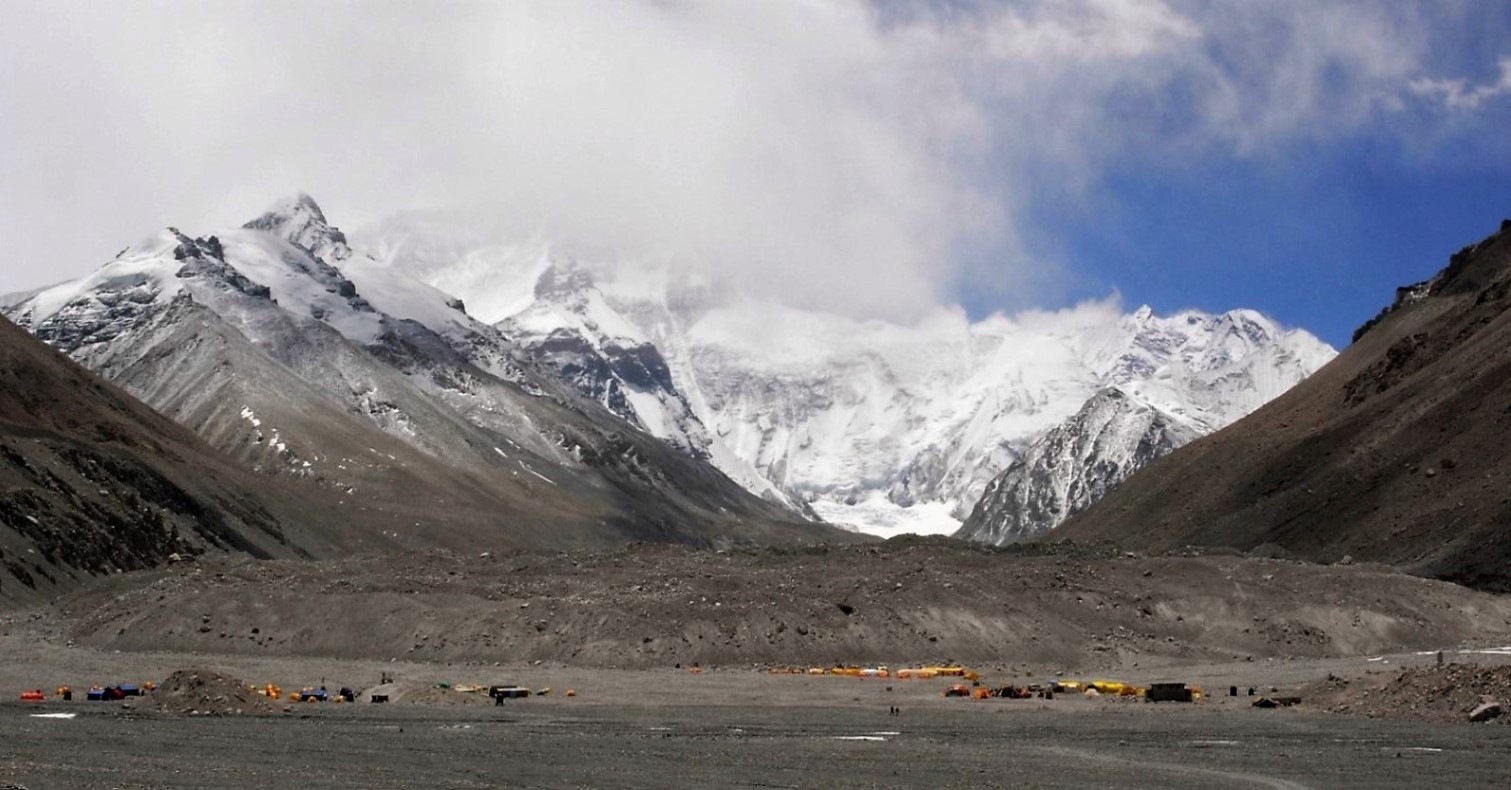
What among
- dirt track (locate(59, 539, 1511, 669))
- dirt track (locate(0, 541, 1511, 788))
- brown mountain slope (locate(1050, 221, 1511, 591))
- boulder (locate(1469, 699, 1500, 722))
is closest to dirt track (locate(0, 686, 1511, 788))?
dirt track (locate(0, 541, 1511, 788))

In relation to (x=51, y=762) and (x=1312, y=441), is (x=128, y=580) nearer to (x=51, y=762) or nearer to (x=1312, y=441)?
(x=51, y=762)

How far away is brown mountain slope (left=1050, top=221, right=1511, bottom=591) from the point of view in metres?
125

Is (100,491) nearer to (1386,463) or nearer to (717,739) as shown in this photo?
(717,739)

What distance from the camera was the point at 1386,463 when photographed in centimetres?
14338

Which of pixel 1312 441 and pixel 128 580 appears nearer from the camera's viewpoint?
pixel 128 580

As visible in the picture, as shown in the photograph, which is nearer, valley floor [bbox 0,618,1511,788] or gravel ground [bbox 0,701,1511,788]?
gravel ground [bbox 0,701,1511,788]

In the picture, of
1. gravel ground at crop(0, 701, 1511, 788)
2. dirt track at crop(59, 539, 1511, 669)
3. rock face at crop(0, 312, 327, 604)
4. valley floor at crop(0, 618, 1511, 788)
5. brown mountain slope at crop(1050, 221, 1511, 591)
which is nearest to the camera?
gravel ground at crop(0, 701, 1511, 788)

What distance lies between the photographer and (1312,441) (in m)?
163

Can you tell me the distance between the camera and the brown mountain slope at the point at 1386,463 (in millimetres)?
124938

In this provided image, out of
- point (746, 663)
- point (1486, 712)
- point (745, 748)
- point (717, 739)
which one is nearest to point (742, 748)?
point (745, 748)

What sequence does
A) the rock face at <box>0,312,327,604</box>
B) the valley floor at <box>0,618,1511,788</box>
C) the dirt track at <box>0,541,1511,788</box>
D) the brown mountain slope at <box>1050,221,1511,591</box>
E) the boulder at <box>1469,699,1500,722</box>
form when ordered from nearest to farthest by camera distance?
the valley floor at <box>0,618,1511,788</box> < the dirt track at <box>0,541,1511,788</box> < the boulder at <box>1469,699,1500,722</box> < the rock face at <box>0,312,327,604</box> < the brown mountain slope at <box>1050,221,1511,591</box>

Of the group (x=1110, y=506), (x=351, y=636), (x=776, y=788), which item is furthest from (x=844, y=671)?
(x=1110, y=506)

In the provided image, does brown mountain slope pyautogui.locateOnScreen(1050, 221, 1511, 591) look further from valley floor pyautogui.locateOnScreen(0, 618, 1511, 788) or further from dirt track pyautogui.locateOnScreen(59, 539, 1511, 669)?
valley floor pyautogui.locateOnScreen(0, 618, 1511, 788)

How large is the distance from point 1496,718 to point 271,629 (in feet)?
174
